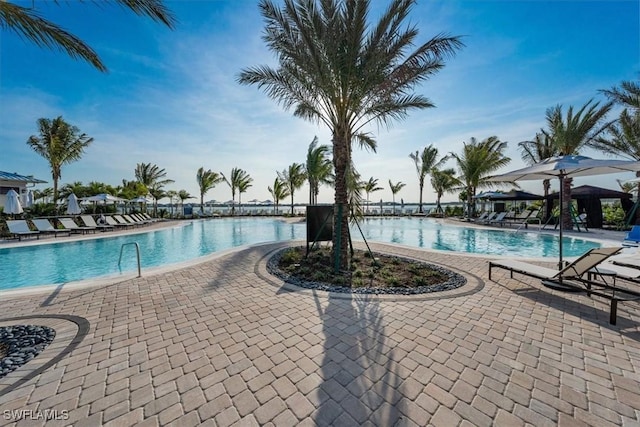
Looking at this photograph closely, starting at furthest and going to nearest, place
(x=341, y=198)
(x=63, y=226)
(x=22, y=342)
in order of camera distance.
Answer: (x=63, y=226)
(x=341, y=198)
(x=22, y=342)

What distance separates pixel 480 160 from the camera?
20.5 m

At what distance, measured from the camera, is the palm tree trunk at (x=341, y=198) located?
616 centimetres

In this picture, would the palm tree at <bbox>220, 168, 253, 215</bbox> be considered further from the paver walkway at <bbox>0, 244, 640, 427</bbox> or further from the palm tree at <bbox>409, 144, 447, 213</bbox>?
the paver walkway at <bbox>0, 244, 640, 427</bbox>

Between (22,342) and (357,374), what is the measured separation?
4.11 metres

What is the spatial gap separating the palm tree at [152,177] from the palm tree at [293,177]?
15.3 m

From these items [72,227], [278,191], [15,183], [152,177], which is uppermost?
[152,177]

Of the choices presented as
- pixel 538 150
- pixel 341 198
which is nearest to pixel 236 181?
pixel 341 198

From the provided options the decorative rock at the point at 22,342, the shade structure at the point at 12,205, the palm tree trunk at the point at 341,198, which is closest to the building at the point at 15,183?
the shade structure at the point at 12,205

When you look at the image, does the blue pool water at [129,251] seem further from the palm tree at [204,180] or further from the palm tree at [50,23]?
the palm tree at [204,180]

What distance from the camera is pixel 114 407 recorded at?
1.99 meters

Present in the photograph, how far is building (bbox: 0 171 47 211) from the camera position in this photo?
16.4m

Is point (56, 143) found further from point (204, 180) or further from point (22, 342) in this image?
point (22, 342)

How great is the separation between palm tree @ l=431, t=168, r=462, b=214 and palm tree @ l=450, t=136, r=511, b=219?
3118mm

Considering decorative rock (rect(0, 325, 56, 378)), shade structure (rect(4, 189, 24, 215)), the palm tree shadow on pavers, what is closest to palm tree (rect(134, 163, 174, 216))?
shade structure (rect(4, 189, 24, 215))
